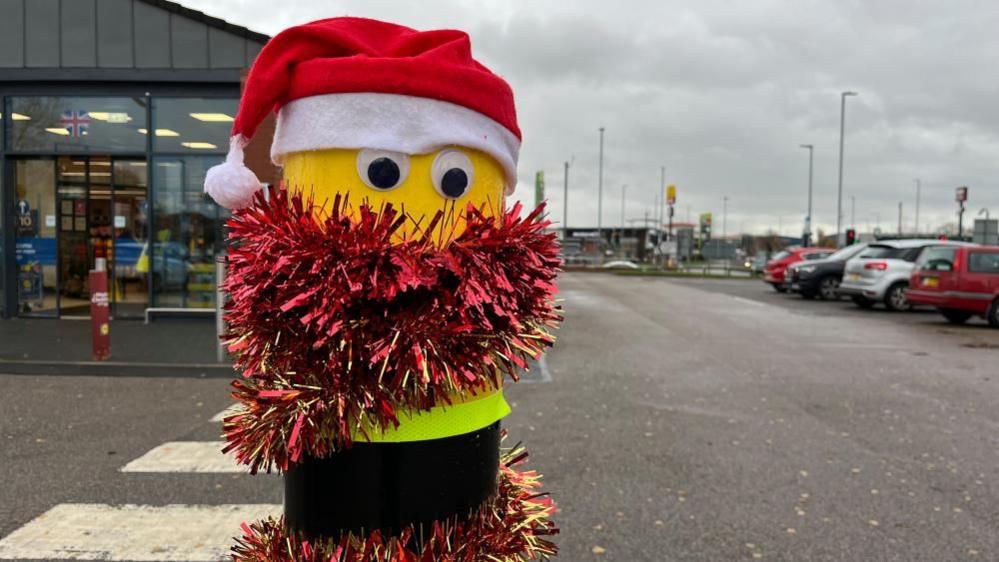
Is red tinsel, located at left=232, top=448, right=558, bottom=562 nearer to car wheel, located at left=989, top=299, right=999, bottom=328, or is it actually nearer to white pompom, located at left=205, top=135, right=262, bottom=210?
white pompom, located at left=205, top=135, right=262, bottom=210

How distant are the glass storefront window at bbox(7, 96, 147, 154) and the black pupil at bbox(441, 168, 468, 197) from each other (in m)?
10.8

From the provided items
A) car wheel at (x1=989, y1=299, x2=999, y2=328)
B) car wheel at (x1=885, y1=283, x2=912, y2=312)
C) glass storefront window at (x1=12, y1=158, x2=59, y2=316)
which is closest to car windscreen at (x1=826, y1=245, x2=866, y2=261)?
car wheel at (x1=885, y1=283, x2=912, y2=312)

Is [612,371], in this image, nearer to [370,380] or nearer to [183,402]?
[183,402]

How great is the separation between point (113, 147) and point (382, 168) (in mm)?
11210

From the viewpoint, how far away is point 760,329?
11594mm

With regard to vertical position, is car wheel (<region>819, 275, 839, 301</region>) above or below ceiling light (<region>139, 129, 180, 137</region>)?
below

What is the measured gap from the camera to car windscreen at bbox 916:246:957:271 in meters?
12.2

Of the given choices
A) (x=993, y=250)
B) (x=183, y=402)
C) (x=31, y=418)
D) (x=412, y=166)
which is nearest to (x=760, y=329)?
(x=993, y=250)

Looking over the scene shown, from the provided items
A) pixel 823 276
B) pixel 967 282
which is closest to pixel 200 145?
pixel 967 282

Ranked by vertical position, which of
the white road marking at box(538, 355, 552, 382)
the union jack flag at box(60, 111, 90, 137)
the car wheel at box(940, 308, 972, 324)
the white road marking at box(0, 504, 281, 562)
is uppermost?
the union jack flag at box(60, 111, 90, 137)

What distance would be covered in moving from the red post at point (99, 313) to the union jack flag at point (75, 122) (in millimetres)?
4775

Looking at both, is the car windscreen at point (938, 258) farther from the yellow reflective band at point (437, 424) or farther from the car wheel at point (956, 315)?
the yellow reflective band at point (437, 424)

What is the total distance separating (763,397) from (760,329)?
5760 mm

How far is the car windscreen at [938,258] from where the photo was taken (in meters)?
12.2
